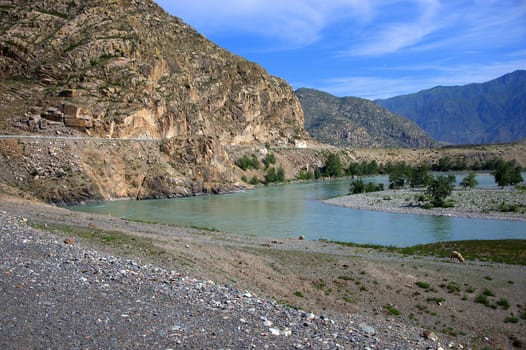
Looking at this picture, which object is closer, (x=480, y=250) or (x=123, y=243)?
(x=123, y=243)

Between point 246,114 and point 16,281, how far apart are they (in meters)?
103

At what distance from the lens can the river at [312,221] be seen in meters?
33.0

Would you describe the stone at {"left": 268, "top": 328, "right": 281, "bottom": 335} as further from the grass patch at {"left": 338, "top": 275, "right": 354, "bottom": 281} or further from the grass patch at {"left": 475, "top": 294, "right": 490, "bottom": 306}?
the grass patch at {"left": 475, "top": 294, "right": 490, "bottom": 306}

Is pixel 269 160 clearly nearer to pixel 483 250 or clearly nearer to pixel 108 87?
pixel 108 87

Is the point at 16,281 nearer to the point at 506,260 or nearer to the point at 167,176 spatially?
the point at 506,260

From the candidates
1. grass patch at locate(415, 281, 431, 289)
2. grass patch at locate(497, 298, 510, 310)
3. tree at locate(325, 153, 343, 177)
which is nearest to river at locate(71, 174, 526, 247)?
grass patch at locate(415, 281, 431, 289)

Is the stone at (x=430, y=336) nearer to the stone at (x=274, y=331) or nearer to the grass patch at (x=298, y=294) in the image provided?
the grass patch at (x=298, y=294)

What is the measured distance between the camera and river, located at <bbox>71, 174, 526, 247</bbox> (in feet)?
108

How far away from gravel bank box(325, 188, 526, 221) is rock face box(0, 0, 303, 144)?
32.2m

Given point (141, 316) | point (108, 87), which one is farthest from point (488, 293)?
point (108, 87)

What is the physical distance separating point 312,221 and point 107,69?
44.2m

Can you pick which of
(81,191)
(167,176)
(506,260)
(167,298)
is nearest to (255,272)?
(167,298)

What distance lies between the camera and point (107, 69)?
6931 centimetres

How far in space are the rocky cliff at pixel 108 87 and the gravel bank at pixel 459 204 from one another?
24.6 meters
